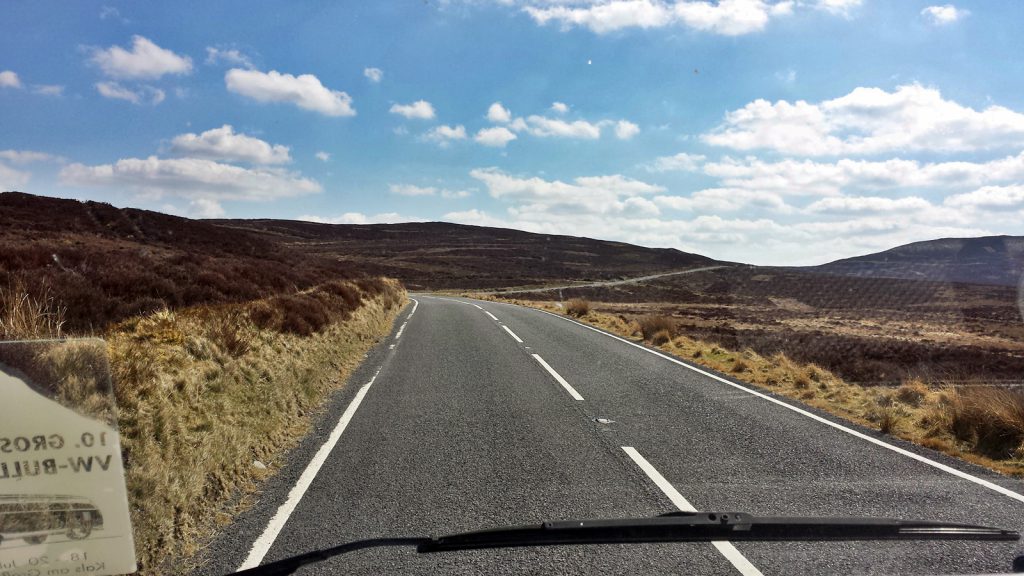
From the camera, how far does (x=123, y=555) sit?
2.94 metres

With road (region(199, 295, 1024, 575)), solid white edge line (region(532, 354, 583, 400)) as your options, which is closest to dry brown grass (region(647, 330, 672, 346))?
solid white edge line (region(532, 354, 583, 400))

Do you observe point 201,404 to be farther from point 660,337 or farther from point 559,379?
point 660,337

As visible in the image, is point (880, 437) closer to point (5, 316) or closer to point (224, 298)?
point (5, 316)

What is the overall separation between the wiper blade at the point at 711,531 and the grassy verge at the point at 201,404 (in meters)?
1.82

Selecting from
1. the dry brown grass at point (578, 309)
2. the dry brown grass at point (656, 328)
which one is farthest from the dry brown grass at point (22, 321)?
the dry brown grass at point (578, 309)

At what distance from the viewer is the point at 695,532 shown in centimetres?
355

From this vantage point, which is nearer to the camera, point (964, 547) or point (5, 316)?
point (964, 547)

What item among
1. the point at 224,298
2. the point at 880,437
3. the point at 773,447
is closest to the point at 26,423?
the point at 773,447

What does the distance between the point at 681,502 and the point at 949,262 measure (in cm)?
16736

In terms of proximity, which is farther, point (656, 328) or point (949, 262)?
point (949, 262)

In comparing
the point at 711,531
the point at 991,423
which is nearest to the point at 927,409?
the point at 991,423

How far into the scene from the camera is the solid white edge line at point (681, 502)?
339 cm

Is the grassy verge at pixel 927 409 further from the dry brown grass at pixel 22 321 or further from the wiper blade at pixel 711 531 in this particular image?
the dry brown grass at pixel 22 321

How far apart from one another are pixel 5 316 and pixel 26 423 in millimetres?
4898
